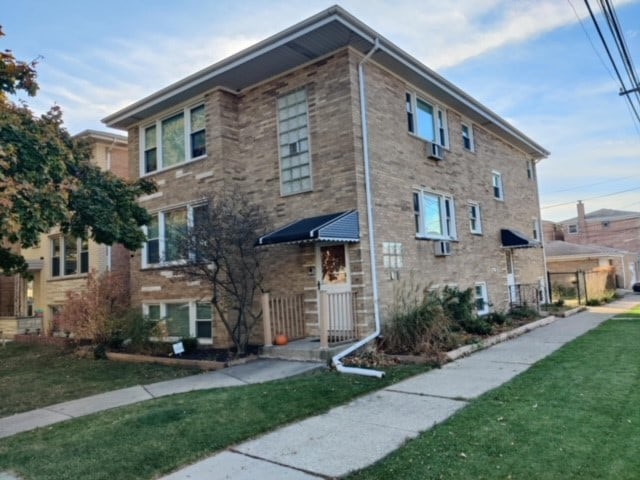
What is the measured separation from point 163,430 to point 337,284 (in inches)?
235

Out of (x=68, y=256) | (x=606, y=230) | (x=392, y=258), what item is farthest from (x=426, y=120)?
(x=606, y=230)

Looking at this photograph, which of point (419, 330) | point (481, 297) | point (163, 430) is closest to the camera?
point (163, 430)

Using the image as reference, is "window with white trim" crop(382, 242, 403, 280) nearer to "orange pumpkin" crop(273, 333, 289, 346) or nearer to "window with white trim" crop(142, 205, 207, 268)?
"orange pumpkin" crop(273, 333, 289, 346)

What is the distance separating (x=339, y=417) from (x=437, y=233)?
8.38 metres

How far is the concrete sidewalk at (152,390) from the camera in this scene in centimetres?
629

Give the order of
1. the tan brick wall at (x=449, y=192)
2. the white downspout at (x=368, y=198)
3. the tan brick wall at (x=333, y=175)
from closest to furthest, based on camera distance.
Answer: the white downspout at (x=368, y=198)
the tan brick wall at (x=333, y=175)
the tan brick wall at (x=449, y=192)

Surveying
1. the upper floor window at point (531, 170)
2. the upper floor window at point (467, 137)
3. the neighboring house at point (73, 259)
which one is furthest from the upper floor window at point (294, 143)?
the upper floor window at point (531, 170)

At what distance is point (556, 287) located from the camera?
2458 centimetres

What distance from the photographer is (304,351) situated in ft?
30.9

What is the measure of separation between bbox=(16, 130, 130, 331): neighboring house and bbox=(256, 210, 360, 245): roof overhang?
756 centimetres

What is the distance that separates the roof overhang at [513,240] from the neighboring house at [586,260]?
14.4 meters

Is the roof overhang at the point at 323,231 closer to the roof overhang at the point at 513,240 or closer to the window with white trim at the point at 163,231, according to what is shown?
the window with white trim at the point at 163,231

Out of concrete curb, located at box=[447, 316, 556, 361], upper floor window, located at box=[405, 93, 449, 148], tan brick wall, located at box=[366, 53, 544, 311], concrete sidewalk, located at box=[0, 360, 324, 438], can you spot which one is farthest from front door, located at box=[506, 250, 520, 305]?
concrete sidewalk, located at box=[0, 360, 324, 438]

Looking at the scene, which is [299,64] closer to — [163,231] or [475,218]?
[163,231]
